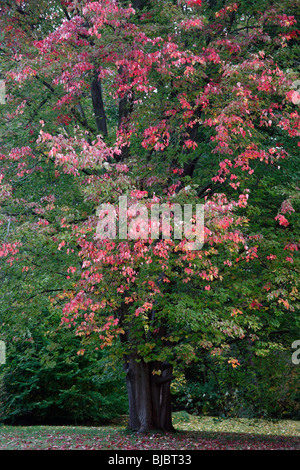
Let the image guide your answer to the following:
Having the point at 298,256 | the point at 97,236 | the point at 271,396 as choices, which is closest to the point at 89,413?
the point at 271,396

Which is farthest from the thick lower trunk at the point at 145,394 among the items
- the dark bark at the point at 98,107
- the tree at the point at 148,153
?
the dark bark at the point at 98,107

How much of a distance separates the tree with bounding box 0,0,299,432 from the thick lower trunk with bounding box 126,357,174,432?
0.03 metres

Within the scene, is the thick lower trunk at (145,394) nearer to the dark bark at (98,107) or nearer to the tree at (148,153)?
the tree at (148,153)

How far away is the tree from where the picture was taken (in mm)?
9281

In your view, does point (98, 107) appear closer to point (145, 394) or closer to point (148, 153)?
point (148, 153)

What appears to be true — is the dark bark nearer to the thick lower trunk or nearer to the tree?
the tree

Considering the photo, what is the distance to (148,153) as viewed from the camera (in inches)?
Answer: 476

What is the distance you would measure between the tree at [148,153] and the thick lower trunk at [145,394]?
1.4 inches

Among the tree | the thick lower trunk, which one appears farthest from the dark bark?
the thick lower trunk

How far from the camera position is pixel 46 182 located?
43.2 ft

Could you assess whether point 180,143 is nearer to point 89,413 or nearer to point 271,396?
point 271,396

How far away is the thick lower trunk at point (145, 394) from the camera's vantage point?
1276 cm

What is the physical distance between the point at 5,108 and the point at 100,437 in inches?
317

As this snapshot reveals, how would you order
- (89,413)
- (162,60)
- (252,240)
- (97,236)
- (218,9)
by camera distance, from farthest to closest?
(89,413) < (218,9) < (252,240) < (162,60) < (97,236)
